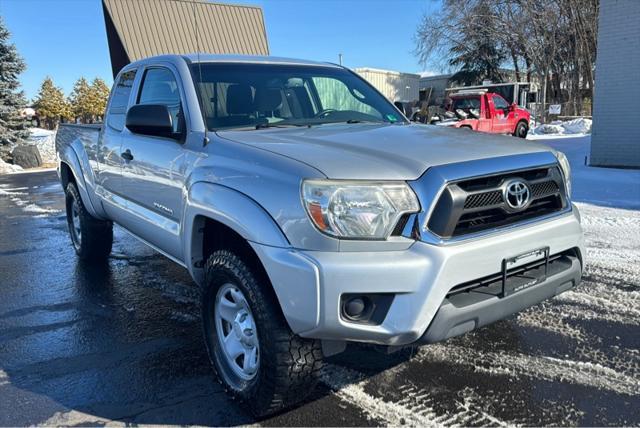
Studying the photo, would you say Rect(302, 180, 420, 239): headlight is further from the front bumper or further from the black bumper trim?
the black bumper trim

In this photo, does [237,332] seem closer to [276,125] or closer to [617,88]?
[276,125]

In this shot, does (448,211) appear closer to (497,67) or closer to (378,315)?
(378,315)

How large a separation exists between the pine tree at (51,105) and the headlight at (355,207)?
71.8 m

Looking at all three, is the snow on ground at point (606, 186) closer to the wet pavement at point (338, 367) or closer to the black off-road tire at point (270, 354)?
the wet pavement at point (338, 367)

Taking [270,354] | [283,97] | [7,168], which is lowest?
[7,168]

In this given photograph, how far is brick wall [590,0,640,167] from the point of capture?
38.1 feet

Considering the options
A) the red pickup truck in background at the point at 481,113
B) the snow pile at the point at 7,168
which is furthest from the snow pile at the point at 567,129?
the snow pile at the point at 7,168

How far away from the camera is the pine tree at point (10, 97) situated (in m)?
19.7

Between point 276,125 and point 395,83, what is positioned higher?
point 395,83

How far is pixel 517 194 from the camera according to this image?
2750 mm

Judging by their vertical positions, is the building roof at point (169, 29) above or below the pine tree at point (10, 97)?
above

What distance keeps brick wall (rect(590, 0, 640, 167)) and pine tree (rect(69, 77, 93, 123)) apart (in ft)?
209

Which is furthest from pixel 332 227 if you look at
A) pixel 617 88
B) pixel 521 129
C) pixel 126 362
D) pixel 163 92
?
pixel 521 129

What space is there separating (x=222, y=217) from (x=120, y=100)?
2672 millimetres
